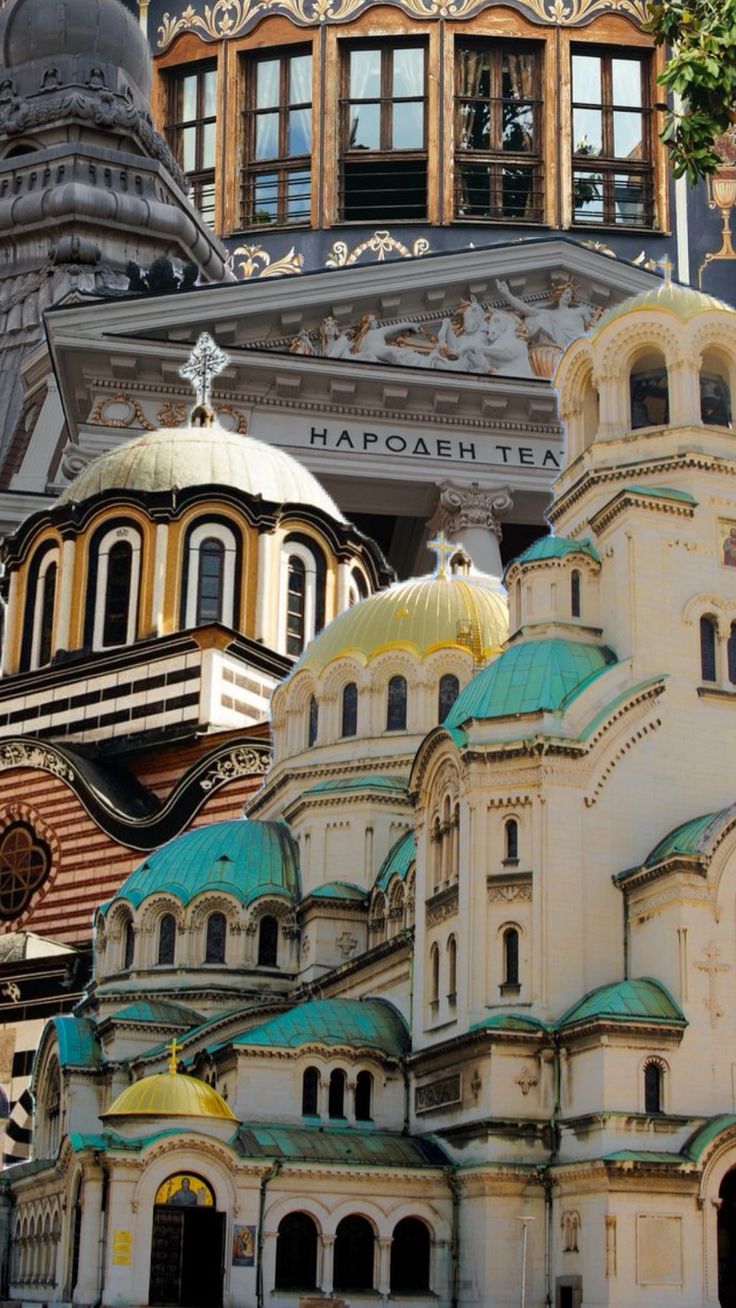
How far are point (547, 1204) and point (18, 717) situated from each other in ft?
70.8

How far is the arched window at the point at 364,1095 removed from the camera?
34.1 m

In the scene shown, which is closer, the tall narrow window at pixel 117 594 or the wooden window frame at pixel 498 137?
the tall narrow window at pixel 117 594

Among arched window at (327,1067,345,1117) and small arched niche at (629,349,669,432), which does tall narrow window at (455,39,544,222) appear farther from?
arched window at (327,1067,345,1117)

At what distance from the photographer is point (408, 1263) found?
32.0m

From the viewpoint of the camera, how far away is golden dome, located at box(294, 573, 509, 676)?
40656mm

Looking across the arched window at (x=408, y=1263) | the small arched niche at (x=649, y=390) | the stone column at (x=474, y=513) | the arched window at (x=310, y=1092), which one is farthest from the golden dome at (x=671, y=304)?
the stone column at (x=474, y=513)

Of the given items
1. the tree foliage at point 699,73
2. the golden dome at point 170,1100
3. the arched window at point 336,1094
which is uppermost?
the tree foliage at point 699,73

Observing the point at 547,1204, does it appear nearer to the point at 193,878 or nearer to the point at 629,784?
the point at 629,784

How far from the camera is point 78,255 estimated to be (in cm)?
6850

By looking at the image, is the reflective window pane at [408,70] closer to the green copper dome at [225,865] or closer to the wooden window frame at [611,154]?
the wooden window frame at [611,154]

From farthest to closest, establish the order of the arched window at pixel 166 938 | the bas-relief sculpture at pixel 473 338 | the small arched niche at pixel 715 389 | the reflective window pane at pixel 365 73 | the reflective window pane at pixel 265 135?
the reflective window pane at pixel 265 135 < the reflective window pane at pixel 365 73 < the bas-relief sculpture at pixel 473 338 < the arched window at pixel 166 938 < the small arched niche at pixel 715 389

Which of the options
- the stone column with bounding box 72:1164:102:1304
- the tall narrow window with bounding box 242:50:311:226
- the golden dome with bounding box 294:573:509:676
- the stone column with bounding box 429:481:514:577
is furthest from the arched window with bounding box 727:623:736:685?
the tall narrow window with bounding box 242:50:311:226

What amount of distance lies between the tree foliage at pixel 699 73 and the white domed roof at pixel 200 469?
25.2m

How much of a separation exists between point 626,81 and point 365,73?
8.24 m
